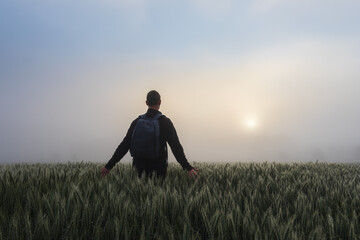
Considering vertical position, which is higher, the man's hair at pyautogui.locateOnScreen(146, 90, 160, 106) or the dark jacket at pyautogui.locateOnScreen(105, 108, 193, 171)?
the man's hair at pyautogui.locateOnScreen(146, 90, 160, 106)

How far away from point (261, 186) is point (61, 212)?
3.48 meters

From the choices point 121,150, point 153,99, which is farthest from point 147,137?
point 121,150

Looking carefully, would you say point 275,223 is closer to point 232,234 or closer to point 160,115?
point 232,234

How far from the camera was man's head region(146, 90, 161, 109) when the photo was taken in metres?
5.76

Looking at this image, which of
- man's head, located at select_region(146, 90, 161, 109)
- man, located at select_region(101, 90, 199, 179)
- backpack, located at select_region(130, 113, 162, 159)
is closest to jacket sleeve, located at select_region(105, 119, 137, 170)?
man, located at select_region(101, 90, 199, 179)

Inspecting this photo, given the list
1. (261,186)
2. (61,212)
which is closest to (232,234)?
(61,212)

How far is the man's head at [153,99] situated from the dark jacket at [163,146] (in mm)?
87

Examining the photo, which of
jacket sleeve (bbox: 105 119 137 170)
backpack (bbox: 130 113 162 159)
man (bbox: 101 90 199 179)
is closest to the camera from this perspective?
backpack (bbox: 130 113 162 159)

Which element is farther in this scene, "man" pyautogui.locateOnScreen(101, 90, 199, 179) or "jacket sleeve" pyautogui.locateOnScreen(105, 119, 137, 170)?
"jacket sleeve" pyautogui.locateOnScreen(105, 119, 137, 170)

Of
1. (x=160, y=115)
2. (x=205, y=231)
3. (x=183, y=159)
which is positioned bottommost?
(x=205, y=231)

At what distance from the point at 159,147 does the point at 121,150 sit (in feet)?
2.55

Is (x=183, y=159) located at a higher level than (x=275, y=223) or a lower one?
higher

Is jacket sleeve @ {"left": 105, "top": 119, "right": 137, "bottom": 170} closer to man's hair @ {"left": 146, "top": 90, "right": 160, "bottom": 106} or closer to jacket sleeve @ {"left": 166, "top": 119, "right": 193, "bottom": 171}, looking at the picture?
man's hair @ {"left": 146, "top": 90, "right": 160, "bottom": 106}

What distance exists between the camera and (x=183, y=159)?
5.93 meters
